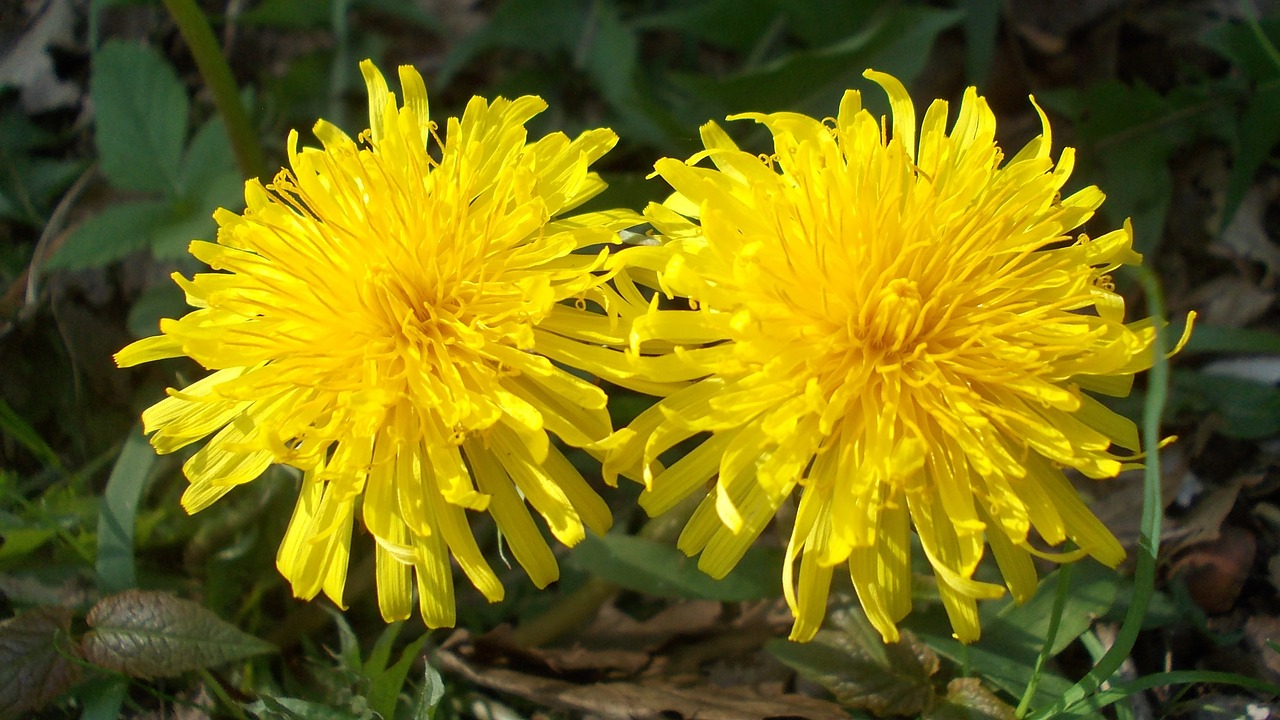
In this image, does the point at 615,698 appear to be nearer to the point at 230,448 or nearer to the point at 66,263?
the point at 230,448

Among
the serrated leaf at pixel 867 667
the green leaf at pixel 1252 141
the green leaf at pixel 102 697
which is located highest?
the green leaf at pixel 1252 141

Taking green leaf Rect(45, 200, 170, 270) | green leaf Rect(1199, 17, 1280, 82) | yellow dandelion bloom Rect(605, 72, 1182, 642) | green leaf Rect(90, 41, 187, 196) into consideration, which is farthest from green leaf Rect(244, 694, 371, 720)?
green leaf Rect(1199, 17, 1280, 82)

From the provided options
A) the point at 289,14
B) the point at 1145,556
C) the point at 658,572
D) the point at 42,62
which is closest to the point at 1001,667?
the point at 1145,556

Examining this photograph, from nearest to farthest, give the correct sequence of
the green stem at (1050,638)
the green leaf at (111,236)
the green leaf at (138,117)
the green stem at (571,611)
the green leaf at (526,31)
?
1. the green stem at (1050,638)
2. the green stem at (571,611)
3. the green leaf at (111,236)
4. the green leaf at (138,117)
5. the green leaf at (526,31)

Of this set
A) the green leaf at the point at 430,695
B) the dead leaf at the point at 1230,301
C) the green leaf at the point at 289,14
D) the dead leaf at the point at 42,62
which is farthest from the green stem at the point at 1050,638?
the dead leaf at the point at 42,62

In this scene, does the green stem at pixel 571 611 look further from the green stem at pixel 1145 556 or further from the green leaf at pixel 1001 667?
the green stem at pixel 1145 556

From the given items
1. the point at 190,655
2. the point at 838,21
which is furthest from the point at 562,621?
the point at 838,21
